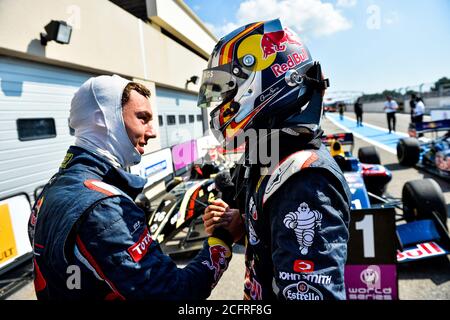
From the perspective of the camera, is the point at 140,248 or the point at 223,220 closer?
the point at 140,248

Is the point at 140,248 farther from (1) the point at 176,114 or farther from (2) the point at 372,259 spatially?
(1) the point at 176,114

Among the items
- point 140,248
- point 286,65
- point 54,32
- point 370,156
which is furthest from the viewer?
point 370,156

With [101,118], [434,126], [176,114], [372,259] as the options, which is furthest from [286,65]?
[176,114]

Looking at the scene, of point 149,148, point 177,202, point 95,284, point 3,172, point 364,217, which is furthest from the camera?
point 149,148

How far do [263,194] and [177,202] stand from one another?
3.11 metres

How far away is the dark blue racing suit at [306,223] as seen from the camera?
918 millimetres

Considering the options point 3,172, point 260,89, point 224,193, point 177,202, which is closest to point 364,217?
point 224,193

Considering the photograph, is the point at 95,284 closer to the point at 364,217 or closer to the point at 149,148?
the point at 364,217

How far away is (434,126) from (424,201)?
531cm

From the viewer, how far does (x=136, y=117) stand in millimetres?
1408

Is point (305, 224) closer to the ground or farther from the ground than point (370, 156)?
farther from the ground

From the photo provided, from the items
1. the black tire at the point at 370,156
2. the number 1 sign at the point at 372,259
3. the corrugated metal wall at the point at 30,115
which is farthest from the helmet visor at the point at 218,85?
the black tire at the point at 370,156

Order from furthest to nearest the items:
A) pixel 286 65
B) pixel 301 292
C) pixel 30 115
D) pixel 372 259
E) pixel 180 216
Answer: pixel 30 115, pixel 180 216, pixel 372 259, pixel 286 65, pixel 301 292

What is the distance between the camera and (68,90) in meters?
5.71
